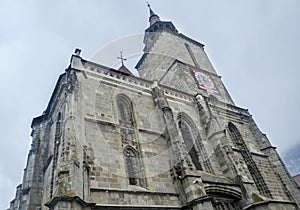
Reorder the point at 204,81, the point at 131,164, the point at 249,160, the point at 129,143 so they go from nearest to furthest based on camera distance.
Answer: the point at 131,164 < the point at 129,143 < the point at 249,160 < the point at 204,81

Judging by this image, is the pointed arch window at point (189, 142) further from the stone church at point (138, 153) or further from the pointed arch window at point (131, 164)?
the pointed arch window at point (131, 164)

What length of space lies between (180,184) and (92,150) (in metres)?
3.98

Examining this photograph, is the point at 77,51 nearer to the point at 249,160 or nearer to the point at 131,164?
the point at 131,164

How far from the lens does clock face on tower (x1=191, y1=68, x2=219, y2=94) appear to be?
2012cm

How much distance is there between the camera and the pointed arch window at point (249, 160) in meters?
14.4

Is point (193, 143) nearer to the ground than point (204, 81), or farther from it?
nearer to the ground

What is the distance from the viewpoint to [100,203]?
8094 mm

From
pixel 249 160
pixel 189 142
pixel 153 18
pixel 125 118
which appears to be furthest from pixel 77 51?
pixel 153 18

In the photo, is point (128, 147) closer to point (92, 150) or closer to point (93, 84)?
point (92, 150)

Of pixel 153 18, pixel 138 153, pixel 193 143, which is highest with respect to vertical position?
pixel 153 18

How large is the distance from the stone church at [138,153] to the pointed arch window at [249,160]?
59 millimetres

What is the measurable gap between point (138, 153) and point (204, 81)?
39.5ft

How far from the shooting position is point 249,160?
617 inches

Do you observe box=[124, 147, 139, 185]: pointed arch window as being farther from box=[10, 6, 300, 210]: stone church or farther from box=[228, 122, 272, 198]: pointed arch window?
box=[228, 122, 272, 198]: pointed arch window
